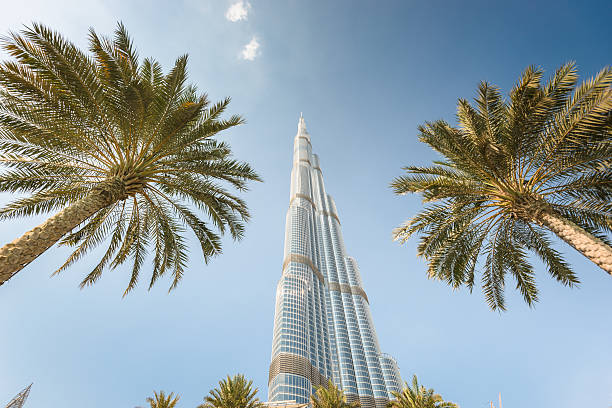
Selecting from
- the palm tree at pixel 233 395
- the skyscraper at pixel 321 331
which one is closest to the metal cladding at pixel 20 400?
the palm tree at pixel 233 395

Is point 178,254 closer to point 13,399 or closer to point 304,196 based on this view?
point 13,399

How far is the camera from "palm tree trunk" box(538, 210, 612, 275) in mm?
7141

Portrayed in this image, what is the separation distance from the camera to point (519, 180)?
972 cm

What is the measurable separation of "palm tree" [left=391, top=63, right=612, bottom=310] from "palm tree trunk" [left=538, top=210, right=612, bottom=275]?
0.07 ft

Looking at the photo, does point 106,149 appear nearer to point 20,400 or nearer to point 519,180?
point 519,180

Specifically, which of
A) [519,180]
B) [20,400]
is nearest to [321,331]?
[20,400]

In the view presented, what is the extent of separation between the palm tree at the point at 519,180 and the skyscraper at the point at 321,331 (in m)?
73.6

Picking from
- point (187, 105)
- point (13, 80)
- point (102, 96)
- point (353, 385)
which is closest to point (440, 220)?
point (187, 105)

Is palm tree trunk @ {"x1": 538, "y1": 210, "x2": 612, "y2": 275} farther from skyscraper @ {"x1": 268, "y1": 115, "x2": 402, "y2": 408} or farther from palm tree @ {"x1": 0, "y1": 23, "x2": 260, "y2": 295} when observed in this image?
skyscraper @ {"x1": 268, "y1": 115, "x2": 402, "y2": 408}

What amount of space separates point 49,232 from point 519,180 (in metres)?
13.1

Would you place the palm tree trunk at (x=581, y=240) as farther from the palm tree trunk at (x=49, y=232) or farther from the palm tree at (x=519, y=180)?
the palm tree trunk at (x=49, y=232)

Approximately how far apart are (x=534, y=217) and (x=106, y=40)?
13.4 meters

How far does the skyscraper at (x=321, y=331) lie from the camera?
87312 mm

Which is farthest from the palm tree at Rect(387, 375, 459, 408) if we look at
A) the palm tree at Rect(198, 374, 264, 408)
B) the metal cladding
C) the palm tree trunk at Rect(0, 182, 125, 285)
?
the metal cladding
